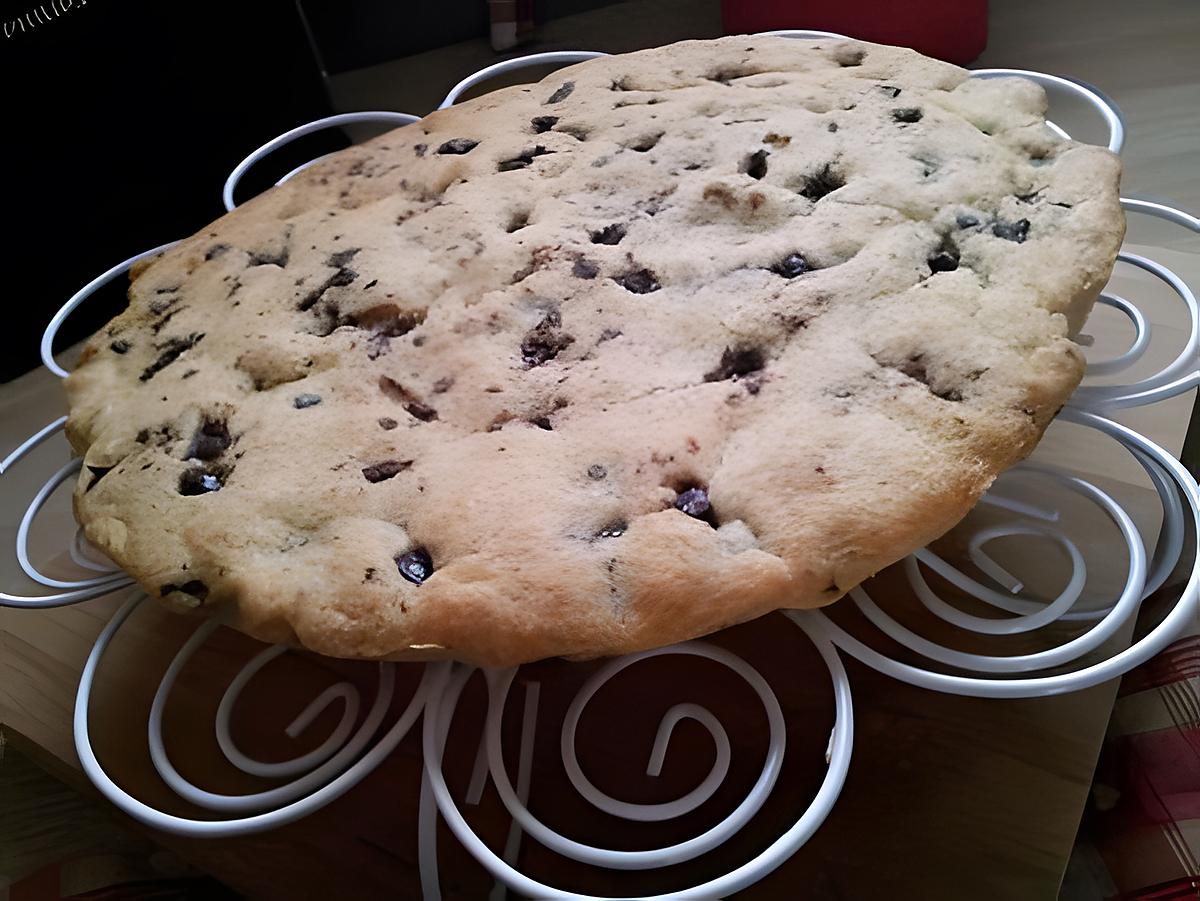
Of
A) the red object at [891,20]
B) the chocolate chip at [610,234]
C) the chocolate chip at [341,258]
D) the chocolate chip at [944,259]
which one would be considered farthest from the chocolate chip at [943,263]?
the red object at [891,20]

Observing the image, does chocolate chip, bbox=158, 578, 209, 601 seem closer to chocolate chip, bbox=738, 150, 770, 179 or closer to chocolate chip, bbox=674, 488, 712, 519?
chocolate chip, bbox=674, 488, 712, 519

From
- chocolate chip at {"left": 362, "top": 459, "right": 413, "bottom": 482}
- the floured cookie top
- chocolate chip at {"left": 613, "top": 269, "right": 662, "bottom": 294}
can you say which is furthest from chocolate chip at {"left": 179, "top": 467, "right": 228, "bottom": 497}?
chocolate chip at {"left": 613, "top": 269, "right": 662, "bottom": 294}

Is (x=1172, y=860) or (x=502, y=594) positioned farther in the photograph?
(x=1172, y=860)

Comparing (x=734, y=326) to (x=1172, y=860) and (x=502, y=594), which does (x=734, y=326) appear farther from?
(x=1172, y=860)

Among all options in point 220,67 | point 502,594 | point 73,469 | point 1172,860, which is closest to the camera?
point 502,594

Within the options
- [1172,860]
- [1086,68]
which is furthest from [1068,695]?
[1086,68]

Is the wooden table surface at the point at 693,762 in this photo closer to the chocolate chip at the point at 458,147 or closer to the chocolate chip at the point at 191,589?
the chocolate chip at the point at 191,589

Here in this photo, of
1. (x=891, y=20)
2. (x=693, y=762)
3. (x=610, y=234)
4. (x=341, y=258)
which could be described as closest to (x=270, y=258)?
(x=341, y=258)
